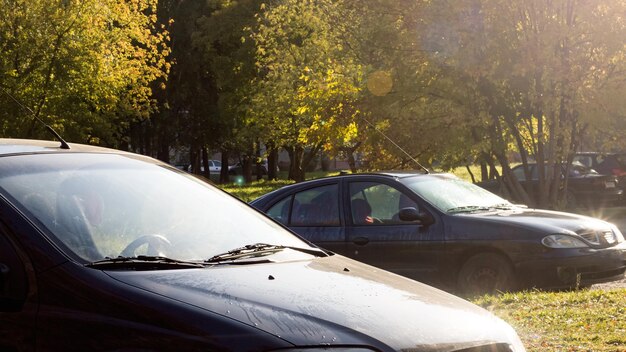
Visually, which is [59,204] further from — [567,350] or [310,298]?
[567,350]

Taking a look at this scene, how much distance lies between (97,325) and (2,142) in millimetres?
1425

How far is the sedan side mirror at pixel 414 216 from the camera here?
1106 centimetres

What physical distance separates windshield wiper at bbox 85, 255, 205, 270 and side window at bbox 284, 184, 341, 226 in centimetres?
767

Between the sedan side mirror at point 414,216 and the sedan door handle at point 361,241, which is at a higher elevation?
the sedan side mirror at point 414,216

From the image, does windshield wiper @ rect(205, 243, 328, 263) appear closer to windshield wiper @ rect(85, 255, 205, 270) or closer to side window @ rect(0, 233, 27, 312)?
windshield wiper @ rect(85, 255, 205, 270)

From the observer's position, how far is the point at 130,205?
442 centimetres

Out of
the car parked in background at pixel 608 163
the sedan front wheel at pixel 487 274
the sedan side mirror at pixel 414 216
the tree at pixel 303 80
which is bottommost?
the sedan front wheel at pixel 487 274

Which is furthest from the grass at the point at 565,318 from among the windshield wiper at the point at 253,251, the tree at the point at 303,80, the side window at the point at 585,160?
the side window at the point at 585,160

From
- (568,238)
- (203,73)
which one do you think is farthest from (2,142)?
(203,73)

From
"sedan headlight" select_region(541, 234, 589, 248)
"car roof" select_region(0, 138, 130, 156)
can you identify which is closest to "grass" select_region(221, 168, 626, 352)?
"sedan headlight" select_region(541, 234, 589, 248)

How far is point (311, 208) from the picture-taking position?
11875mm

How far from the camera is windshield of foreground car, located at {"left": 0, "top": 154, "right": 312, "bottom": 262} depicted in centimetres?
402

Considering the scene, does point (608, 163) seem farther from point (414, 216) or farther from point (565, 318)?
point (565, 318)

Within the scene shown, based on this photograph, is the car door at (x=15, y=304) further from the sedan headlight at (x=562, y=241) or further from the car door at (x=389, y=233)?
the sedan headlight at (x=562, y=241)
